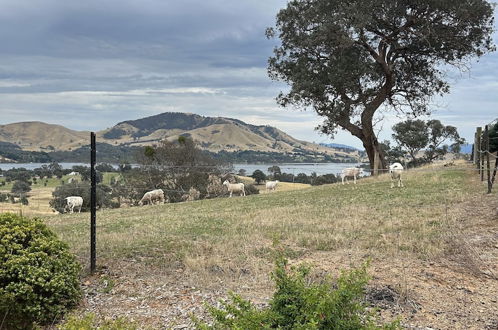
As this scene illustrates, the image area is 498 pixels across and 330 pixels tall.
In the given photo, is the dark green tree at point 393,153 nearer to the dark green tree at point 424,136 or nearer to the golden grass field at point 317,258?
the dark green tree at point 424,136

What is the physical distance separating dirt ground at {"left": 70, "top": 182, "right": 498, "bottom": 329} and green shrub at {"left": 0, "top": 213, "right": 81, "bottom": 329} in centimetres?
43

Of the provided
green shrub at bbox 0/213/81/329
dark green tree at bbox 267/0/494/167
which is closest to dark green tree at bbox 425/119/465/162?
dark green tree at bbox 267/0/494/167

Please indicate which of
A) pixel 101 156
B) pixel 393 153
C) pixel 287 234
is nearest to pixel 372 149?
pixel 287 234

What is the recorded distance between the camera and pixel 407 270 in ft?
21.4

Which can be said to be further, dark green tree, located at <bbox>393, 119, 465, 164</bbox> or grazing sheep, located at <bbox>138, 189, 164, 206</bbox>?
dark green tree, located at <bbox>393, 119, 465, 164</bbox>

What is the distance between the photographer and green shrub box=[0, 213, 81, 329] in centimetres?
503

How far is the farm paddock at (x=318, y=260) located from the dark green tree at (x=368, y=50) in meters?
13.8

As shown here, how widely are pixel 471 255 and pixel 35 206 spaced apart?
21.4m

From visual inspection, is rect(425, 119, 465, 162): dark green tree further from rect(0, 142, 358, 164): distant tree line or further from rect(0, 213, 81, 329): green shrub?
rect(0, 213, 81, 329): green shrub

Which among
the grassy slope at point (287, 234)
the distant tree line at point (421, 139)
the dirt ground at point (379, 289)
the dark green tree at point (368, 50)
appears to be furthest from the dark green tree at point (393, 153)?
the dirt ground at point (379, 289)

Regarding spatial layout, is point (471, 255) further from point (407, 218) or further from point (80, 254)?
point (80, 254)

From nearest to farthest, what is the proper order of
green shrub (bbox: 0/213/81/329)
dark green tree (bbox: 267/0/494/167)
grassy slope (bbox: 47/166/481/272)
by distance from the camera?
green shrub (bbox: 0/213/81/329) < grassy slope (bbox: 47/166/481/272) < dark green tree (bbox: 267/0/494/167)

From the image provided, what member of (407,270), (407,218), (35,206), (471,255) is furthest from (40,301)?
(35,206)

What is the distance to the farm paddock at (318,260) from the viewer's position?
211 inches
